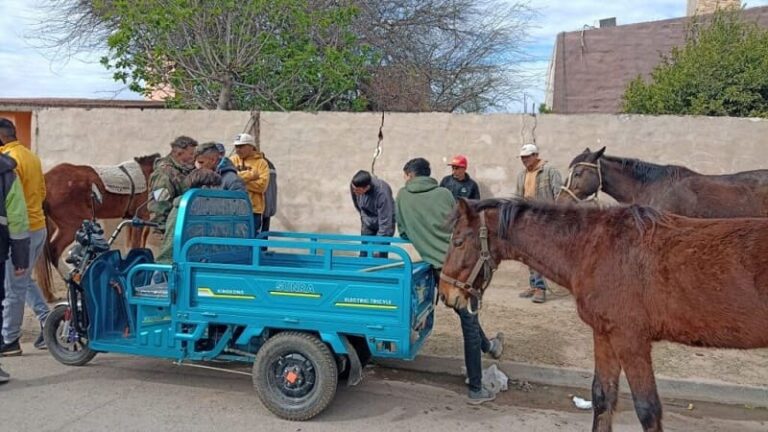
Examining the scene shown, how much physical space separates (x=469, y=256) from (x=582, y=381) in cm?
207

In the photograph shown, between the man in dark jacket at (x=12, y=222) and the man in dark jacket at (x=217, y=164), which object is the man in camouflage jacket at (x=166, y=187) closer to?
the man in dark jacket at (x=217, y=164)

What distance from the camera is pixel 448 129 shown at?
28.2 feet

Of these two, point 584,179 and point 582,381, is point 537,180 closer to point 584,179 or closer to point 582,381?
point 584,179

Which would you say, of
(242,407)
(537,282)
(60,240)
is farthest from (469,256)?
(60,240)

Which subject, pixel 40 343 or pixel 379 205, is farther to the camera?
pixel 379 205

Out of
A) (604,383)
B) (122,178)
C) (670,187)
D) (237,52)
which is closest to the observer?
(604,383)

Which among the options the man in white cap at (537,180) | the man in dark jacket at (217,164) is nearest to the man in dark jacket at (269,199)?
the man in dark jacket at (217,164)

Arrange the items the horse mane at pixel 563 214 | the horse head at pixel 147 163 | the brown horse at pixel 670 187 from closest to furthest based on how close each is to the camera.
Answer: the horse mane at pixel 563 214 < the brown horse at pixel 670 187 < the horse head at pixel 147 163

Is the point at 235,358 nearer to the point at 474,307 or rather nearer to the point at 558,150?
the point at 474,307

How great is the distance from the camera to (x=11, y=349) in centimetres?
555

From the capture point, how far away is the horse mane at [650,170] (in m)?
6.75

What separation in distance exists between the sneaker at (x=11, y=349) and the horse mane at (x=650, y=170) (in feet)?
20.7

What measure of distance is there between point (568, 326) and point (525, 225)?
3091 millimetres

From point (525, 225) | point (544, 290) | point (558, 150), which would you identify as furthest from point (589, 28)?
point (525, 225)
